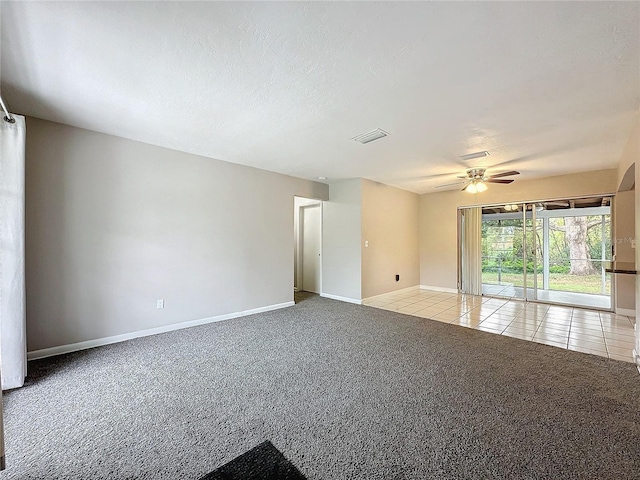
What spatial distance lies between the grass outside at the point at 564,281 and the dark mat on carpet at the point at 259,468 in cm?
639

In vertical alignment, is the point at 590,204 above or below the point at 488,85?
below

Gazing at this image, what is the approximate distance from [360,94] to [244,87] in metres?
1.01

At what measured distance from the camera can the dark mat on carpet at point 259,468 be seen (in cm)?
145

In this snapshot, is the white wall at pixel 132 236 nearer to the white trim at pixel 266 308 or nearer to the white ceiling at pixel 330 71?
the white trim at pixel 266 308

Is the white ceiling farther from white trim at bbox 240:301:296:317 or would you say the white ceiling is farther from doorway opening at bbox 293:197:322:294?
doorway opening at bbox 293:197:322:294

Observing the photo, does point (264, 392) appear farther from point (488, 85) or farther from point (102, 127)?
point (102, 127)

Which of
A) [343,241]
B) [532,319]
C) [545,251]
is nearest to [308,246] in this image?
[343,241]

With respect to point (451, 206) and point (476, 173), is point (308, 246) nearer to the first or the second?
point (451, 206)

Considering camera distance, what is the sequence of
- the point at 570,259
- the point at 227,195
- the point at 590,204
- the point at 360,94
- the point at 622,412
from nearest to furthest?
the point at 622,412
the point at 360,94
the point at 227,195
the point at 590,204
the point at 570,259

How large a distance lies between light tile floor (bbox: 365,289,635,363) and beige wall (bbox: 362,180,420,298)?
0.48 metres

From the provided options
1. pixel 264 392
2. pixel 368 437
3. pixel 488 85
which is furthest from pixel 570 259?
pixel 264 392

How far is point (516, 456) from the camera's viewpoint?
159 cm

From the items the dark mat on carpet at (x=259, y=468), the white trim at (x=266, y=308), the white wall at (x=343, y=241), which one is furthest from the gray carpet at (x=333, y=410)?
the white wall at (x=343, y=241)

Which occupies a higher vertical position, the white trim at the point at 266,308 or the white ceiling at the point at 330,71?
the white ceiling at the point at 330,71
